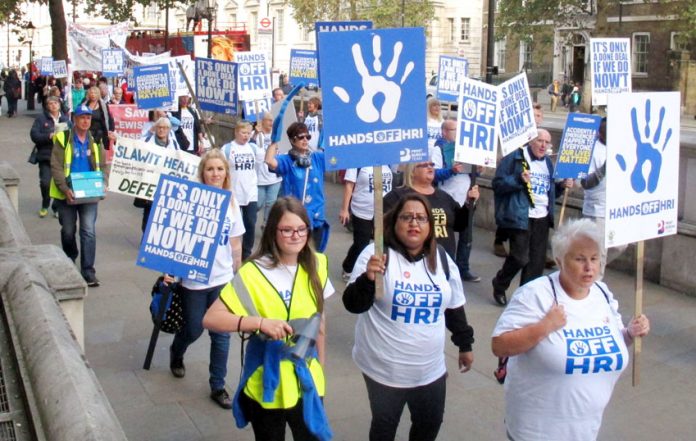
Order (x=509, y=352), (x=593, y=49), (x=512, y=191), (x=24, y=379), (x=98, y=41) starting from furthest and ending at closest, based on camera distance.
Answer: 1. (x=98, y=41)
2. (x=593, y=49)
3. (x=512, y=191)
4. (x=24, y=379)
5. (x=509, y=352)

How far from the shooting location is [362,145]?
437 cm

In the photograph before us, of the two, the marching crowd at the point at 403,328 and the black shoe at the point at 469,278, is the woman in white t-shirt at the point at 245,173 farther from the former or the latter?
the marching crowd at the point at 403,328

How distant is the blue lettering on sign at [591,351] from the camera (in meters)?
3.71

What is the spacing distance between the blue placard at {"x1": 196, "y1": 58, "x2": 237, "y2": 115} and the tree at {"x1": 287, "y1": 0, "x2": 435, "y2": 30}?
33.8 m

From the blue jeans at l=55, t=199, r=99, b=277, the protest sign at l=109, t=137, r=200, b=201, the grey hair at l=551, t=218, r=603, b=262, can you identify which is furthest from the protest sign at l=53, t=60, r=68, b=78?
the grey hair at l=551, t=218, r=603, b=262

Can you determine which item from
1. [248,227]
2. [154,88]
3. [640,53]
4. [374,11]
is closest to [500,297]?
[248,227]

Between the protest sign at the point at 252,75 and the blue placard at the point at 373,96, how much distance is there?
7.38m

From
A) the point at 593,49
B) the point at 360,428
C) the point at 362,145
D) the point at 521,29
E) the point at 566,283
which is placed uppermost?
the point at 521,29

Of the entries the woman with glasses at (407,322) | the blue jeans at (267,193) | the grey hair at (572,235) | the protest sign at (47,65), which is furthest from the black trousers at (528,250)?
the protest sign at (47,65)

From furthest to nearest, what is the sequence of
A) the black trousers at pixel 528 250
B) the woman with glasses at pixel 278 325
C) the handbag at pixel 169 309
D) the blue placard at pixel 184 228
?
the black trousers at pixel 528 250
the handbag at pixel 169 309
the blue placard at pixel 184 228
the woman with glasses at pixel 278 325

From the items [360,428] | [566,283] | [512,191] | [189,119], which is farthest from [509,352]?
[189,119]

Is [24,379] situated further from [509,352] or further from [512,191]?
[512,191]

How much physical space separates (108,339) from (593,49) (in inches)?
237

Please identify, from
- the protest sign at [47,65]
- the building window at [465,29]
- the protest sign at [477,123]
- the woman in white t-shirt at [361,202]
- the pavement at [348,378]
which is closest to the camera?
the pavement at [348,378]
